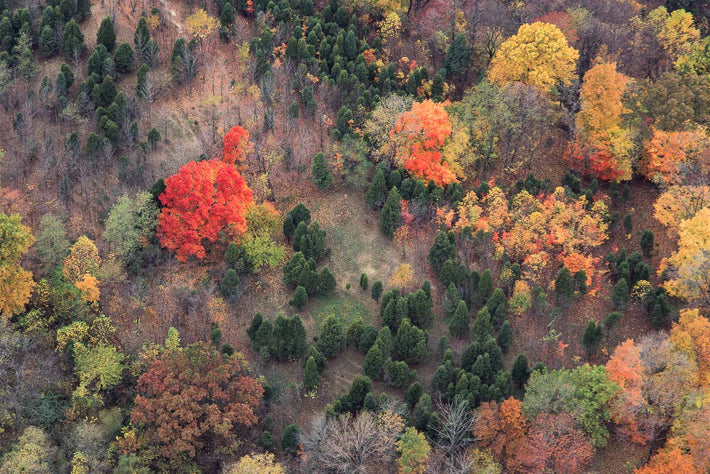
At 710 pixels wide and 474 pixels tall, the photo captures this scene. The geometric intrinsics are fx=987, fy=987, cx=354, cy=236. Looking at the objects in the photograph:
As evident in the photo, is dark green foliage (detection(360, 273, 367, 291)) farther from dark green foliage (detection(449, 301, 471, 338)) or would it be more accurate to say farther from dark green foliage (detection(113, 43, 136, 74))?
dark green foliage (detection(113, 43, 136, 74))

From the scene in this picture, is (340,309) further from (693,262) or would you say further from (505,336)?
(693,262)

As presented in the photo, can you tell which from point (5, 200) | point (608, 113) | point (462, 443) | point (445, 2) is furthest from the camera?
point (445, 2)

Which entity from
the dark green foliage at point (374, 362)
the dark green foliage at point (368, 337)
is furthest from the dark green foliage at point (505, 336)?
the dark green foliage at point (368, 337)

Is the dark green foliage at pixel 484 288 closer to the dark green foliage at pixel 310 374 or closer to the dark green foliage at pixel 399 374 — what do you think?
the dark green foliage at pixel 399 374

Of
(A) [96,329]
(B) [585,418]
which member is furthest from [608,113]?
(A) [96,329]

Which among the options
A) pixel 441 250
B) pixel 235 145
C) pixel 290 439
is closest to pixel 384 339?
pixel 441 250

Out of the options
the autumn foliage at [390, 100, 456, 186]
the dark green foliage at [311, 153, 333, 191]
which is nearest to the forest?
the autumn foliage at [390, 100, 456, 186]

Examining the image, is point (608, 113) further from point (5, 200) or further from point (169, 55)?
point (5, 200)
